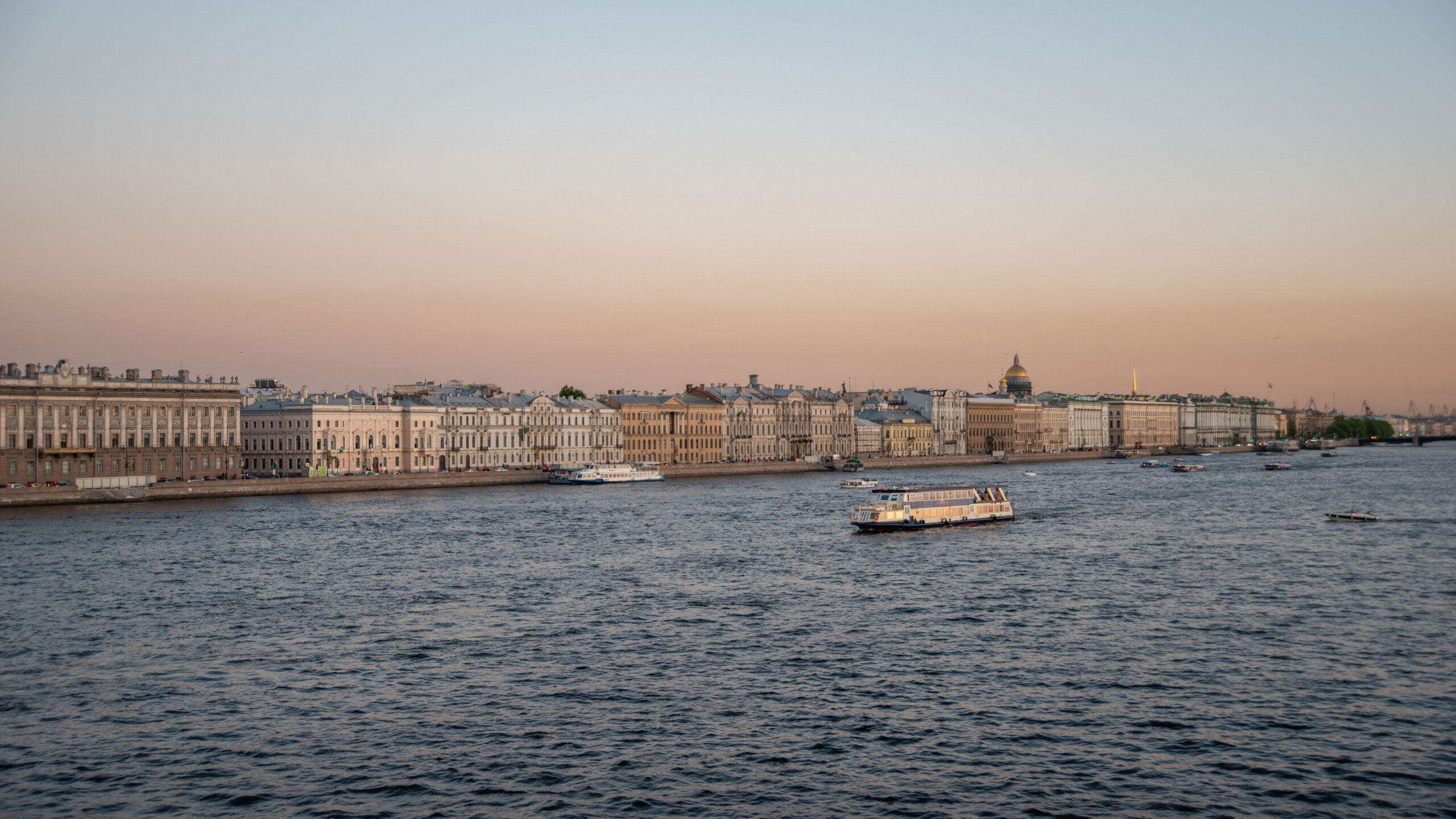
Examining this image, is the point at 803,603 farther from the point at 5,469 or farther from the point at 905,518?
Result: the point at 5,469

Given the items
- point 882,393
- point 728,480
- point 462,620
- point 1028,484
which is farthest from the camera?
point 882,393

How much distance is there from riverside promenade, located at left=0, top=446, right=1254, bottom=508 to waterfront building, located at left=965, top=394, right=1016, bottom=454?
26.4m

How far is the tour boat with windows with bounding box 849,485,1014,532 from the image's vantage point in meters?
48.6

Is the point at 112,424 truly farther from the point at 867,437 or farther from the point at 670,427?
the point at 867,437

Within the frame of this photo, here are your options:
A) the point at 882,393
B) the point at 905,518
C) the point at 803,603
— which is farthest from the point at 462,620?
the point at 882,393

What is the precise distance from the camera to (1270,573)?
33.8m

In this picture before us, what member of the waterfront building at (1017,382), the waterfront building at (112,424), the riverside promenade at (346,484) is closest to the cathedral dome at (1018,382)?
the waterfront building at (1017,382)

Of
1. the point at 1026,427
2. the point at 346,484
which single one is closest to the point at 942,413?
the point at 1026,427

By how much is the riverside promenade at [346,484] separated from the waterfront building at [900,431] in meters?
10.6

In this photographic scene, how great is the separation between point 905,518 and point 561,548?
14147 millimetres

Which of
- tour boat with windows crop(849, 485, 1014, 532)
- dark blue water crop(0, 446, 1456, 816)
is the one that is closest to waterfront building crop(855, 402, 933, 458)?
tour boat with windows crop(849, 485, 1014, 532)

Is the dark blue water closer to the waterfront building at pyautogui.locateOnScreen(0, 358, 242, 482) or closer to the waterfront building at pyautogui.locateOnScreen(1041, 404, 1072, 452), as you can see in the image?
the waterfront building at pyautogui.locateOnScreen(0, 358, 242, 482)

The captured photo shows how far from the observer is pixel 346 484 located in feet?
238

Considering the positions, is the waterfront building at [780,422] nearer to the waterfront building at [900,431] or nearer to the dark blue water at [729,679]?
the waterfront building at [900,431]
